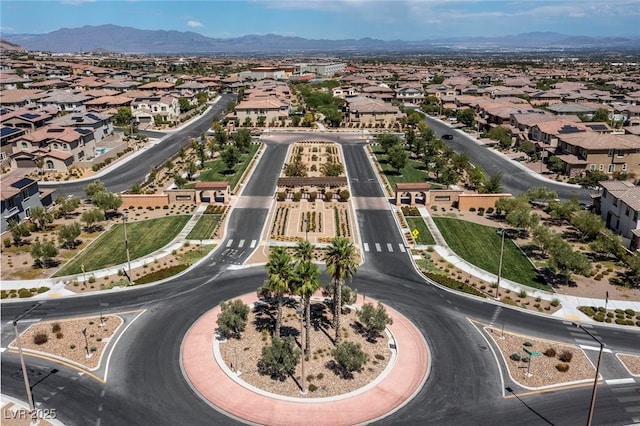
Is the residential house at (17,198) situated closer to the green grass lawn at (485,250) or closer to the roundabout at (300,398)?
the roundabout at (300,398)

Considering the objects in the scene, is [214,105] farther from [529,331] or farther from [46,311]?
[529,331]

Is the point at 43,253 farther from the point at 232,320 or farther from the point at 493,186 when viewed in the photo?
the point at 493,186

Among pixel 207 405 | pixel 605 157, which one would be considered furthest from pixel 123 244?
pixel 605 157

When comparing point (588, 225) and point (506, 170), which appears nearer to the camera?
point (588, 225)

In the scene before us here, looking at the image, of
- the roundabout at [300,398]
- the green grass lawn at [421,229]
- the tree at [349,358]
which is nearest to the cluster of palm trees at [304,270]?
the tree at [349,358]

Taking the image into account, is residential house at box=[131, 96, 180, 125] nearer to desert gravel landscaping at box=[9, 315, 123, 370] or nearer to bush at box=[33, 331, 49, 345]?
desert gravel landscaping at box=[9, 315, 123, 370]

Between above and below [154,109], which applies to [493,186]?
below
